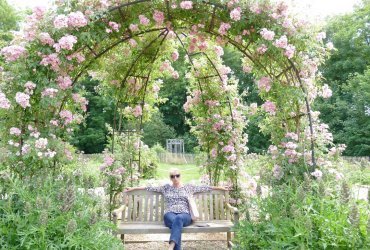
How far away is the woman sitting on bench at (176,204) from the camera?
428 centimetres

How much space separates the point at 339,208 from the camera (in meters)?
3.11

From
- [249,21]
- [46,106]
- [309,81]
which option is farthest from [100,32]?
[309,81]

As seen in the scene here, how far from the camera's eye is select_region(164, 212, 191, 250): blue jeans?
425 centimetres

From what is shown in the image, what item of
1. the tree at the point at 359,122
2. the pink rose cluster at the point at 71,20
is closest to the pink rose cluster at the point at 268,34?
the pink rose cluster at the point at 71,20

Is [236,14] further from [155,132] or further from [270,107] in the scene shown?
[155,132]

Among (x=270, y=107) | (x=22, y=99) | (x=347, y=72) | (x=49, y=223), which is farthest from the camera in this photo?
(x=347, y=72)

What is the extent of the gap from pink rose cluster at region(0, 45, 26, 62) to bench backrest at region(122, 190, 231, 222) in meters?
2.03

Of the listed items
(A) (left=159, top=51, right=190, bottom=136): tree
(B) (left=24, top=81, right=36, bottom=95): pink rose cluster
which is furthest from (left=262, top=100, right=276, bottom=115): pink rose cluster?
(A) (left=159, top=51, right=190, bottom=136): tree

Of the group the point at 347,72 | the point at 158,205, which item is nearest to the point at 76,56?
the point at 158,205

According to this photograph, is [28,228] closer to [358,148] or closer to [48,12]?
[48,12]

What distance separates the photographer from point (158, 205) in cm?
511

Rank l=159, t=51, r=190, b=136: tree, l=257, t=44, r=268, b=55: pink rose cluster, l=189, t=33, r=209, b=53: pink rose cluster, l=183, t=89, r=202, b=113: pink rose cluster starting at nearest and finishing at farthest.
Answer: l=257, t=44, r=268, b=55: pink rose cluster, l=189, t=33, r=209, b=53: pink rose cluster, l=183, t=89, r=202, b=113: pink rose cluster, l=159, t=51, r=190, b=136: tree

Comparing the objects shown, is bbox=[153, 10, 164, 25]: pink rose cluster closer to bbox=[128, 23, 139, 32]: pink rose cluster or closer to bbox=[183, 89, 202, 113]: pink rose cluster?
bbox=[128, 23, 139, 32]: pink rose cluster

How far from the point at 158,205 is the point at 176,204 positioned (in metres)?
0.49
